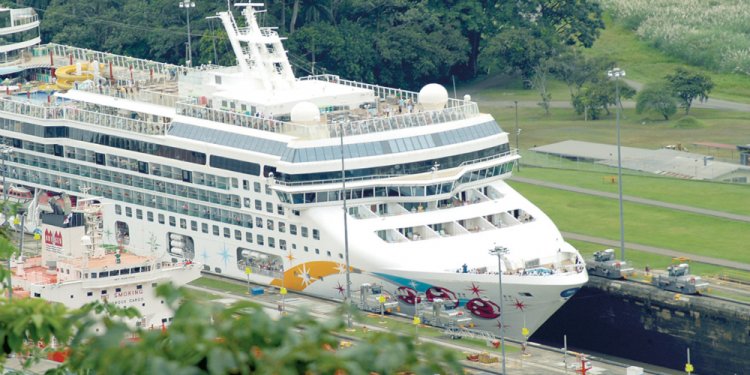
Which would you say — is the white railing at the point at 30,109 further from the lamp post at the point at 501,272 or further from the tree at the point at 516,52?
the tree at the point at 516,52

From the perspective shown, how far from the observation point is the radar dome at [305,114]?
300ft

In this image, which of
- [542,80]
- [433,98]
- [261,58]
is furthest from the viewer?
[542,80]

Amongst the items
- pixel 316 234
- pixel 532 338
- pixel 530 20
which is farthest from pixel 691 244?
pixel 530 20

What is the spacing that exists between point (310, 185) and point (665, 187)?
110 feet

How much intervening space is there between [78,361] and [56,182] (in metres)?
76.5

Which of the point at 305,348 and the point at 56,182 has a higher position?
the point at 305,348

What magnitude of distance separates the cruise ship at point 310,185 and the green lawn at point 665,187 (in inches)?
756

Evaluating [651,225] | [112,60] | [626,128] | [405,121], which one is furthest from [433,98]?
[626,128]

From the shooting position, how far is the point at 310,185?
88.9m

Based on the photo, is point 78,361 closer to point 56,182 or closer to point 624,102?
point 56,182

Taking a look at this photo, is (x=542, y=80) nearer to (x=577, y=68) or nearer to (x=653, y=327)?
(x=577, y=68)

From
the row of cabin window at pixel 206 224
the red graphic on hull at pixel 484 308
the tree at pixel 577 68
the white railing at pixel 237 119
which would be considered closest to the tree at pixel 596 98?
the tree at pixel 577 68

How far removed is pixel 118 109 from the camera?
102125 millimetres

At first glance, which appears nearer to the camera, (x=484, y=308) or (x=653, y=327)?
(x=484, y=308)
